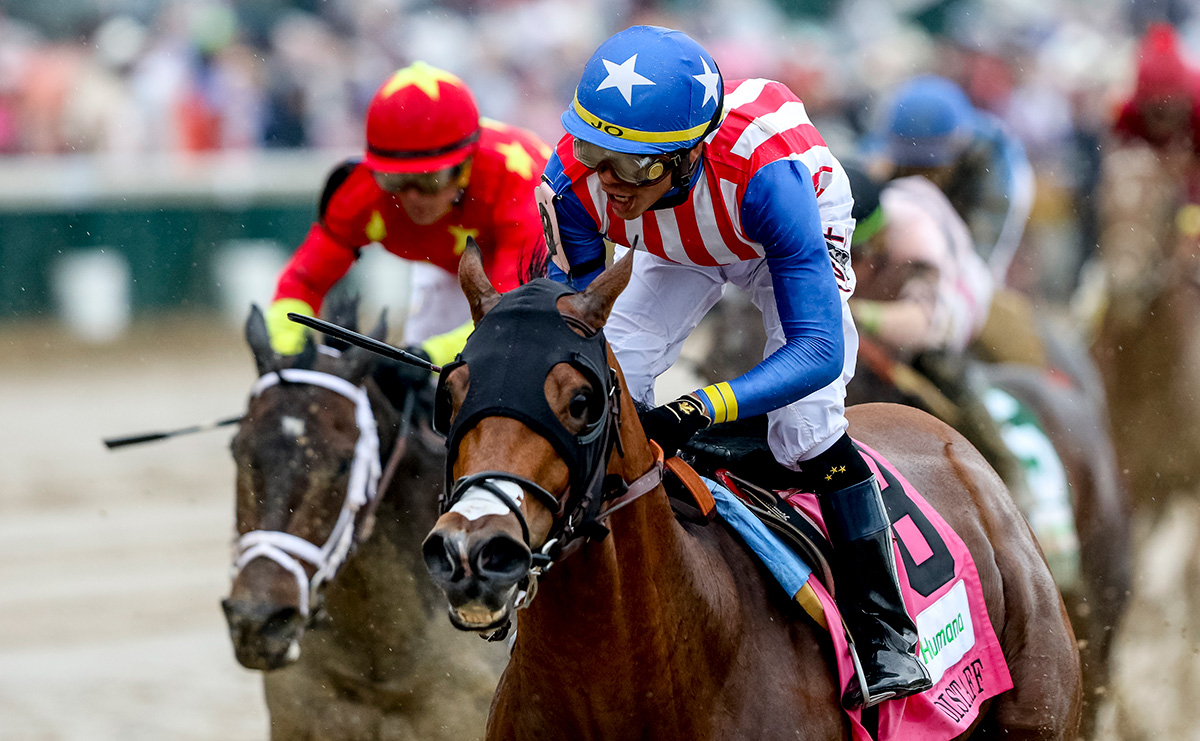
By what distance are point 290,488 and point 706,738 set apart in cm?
161

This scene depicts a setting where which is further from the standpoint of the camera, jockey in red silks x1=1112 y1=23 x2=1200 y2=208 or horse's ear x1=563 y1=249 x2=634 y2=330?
jockey in red silks x1=1112 y1=23 x2=1200 y2=208

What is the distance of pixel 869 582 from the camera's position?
344 cm

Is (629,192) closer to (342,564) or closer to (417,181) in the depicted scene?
(342,564)

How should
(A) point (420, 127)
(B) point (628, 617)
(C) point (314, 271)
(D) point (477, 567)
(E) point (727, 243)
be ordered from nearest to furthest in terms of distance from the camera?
(D) point (477, 567) < (B) point (628, 617) < (E) point (727, 243) < (A) point (420, 127) < (C) point (314, 271)

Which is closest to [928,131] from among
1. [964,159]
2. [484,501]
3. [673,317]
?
[964,159]

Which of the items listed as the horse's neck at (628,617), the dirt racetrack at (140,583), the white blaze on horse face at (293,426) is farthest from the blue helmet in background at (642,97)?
the dirt racetrack at (140,583)

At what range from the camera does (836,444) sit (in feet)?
11.5

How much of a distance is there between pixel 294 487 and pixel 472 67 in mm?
13010

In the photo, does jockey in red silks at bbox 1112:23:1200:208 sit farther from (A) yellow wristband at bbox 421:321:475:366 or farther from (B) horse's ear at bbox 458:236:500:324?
(B) horse's ear at bbox 458:236:500:324

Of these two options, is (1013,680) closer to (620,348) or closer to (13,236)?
(620,348)

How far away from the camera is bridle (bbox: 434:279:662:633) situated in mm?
2586

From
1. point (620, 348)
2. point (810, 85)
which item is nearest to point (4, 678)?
point (620, 348)

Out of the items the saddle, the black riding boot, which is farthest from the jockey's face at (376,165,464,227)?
the black riding boot

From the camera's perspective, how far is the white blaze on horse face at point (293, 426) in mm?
4273
